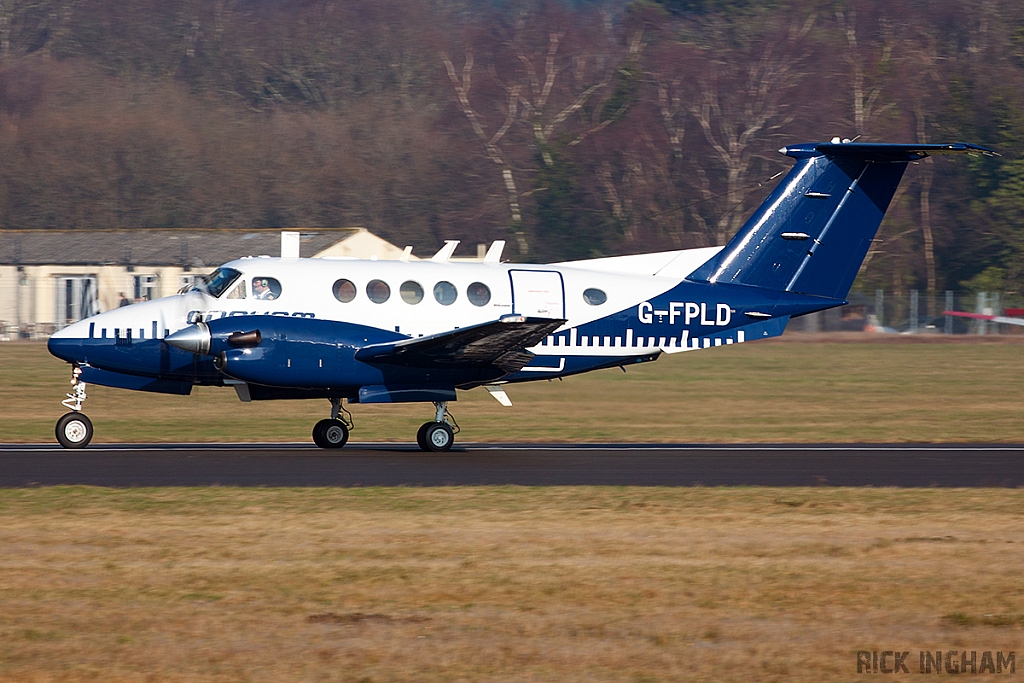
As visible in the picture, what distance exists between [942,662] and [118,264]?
42.1 m

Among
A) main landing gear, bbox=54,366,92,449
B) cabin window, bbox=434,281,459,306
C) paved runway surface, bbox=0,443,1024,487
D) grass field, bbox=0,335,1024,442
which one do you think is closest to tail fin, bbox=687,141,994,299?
paved runway surface, bbox=0,443,1024,487

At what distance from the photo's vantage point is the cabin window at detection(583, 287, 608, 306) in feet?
59.6

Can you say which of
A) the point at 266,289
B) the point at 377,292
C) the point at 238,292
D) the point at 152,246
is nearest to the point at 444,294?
the point at 377,292

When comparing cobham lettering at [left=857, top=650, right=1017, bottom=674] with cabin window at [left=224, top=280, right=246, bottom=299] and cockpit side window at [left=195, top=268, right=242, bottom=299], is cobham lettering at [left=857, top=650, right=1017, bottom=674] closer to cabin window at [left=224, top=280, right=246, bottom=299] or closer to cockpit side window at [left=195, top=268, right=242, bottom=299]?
cabin window at [left=224, top=280, right=246, bottom=299]

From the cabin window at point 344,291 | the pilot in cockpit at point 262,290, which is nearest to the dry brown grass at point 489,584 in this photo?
the pilot in cockpit at point 262,290

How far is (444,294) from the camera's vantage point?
17484 mm

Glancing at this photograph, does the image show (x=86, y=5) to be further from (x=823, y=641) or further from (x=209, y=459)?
(x=823, y=641)

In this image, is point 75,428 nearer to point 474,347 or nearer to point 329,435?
point 329,435

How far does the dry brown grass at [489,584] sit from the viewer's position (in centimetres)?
713

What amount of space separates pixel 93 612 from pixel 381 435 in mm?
12264

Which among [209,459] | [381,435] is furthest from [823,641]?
[381,435]

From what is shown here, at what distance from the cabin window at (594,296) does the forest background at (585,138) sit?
3686cm

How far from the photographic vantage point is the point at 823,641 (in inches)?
298

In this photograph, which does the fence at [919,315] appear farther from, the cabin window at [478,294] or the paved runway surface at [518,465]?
the cabin window at [478,294]
